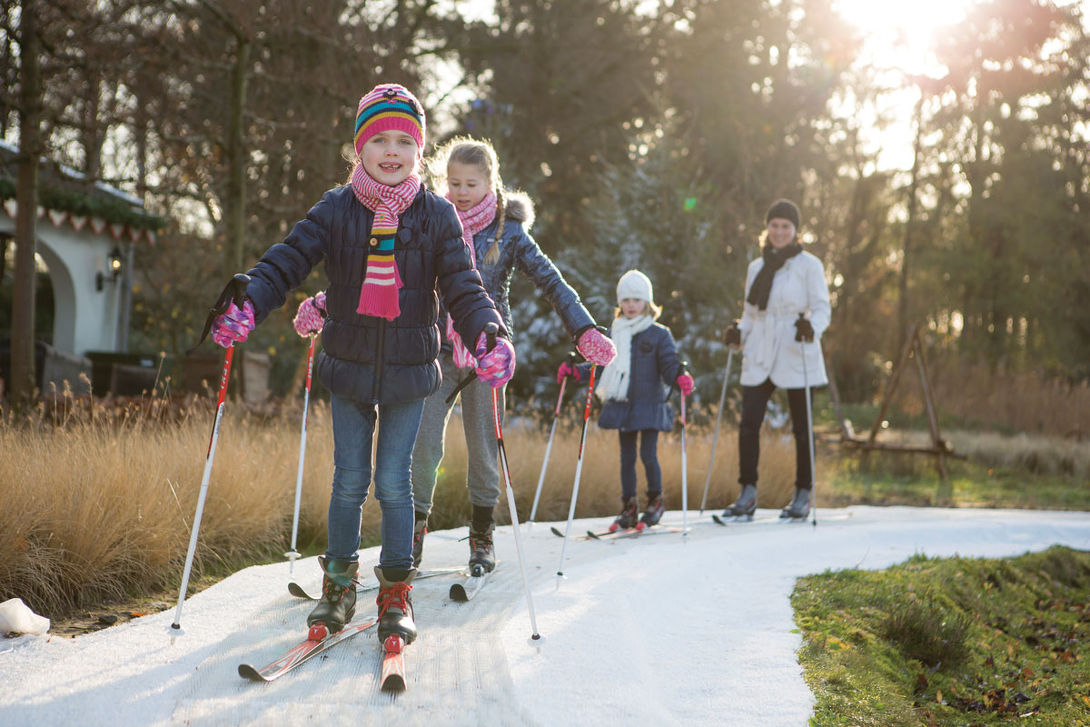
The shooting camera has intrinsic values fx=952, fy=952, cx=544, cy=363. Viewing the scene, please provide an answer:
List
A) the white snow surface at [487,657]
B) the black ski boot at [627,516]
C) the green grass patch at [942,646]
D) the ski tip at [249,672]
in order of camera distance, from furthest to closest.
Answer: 1. the black ski boot at [627,516]
2. the green grass patch at [942,646]
3. the ski tip at [249,672]
4. the white snow surface at [487,657]

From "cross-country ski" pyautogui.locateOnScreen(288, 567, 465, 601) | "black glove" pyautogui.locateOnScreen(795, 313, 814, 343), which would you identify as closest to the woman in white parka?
"black glove" pyautogui.locateOnScreen(795, 313, 814, 343)

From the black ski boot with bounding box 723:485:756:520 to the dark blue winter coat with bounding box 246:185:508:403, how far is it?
406 centimetres

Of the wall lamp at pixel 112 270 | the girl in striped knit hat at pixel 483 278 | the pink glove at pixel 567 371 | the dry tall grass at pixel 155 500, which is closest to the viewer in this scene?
the dry tall grass at pixel 155 500

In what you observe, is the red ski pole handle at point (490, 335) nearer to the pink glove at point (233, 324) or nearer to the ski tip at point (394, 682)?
the pink glove at point (233, 324)

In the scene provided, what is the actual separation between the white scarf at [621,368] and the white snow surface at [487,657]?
1.36 meters

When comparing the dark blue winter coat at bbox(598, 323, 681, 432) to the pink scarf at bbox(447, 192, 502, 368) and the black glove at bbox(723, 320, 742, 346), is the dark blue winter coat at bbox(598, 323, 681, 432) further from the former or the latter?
the pink scarf at bbox(447, 192, 502, 368)

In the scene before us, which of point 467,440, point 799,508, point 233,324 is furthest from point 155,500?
point 799,508

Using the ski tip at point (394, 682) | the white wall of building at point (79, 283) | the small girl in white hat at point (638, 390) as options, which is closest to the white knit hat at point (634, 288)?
the small girl in white hat at point (638, 390)

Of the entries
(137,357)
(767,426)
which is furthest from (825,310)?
(137,357)

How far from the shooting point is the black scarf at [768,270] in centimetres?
711

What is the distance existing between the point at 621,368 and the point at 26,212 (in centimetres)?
630

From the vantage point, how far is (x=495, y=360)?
3262 mm

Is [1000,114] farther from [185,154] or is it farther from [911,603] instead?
[911,603]

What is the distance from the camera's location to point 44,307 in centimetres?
2423
